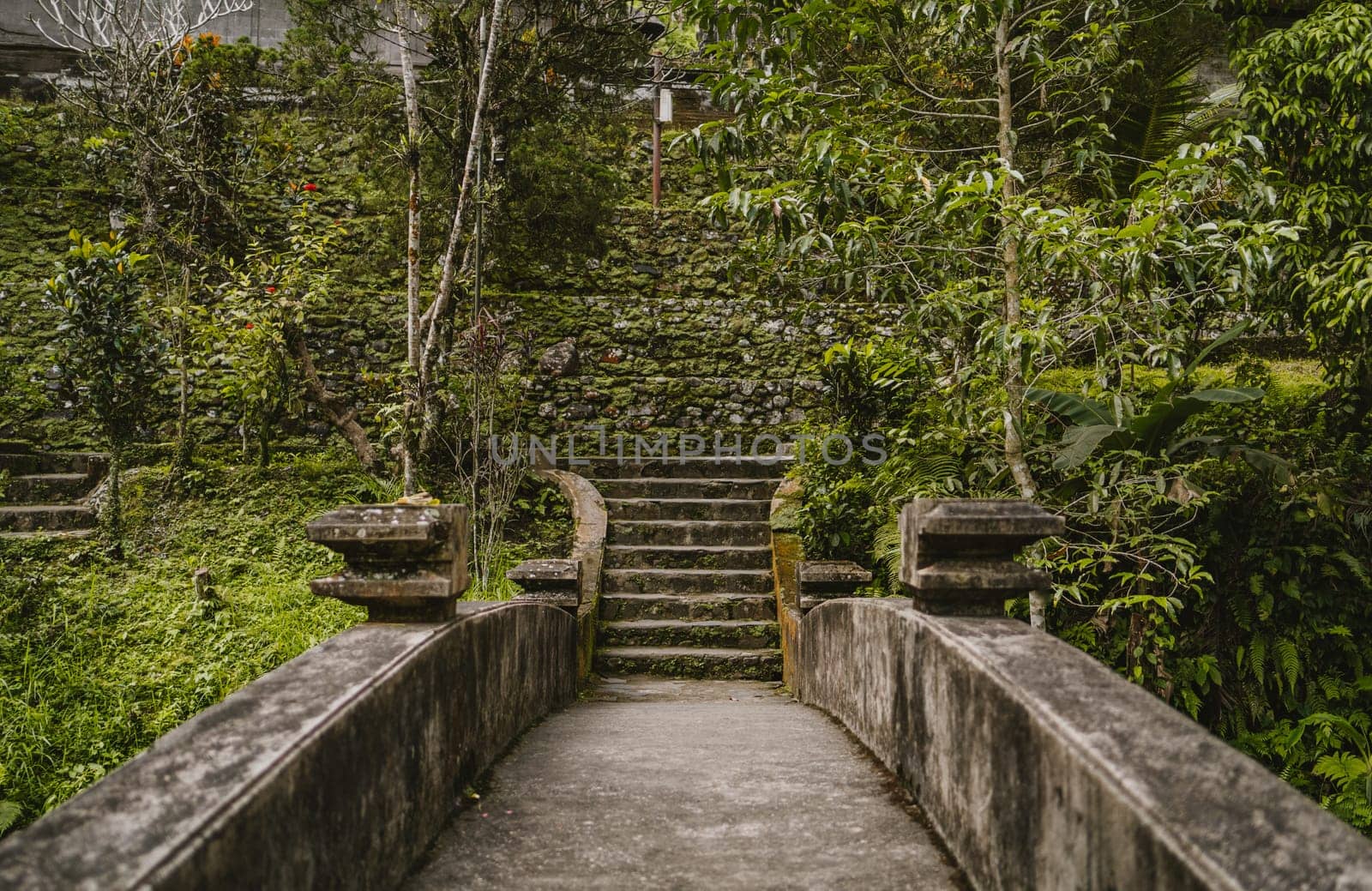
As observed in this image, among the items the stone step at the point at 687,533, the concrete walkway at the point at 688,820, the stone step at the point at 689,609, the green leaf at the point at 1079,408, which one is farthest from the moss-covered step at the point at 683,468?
the concrete walkway at the point at 688,820

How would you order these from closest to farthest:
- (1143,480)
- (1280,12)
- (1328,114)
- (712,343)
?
(1143,480) → (1328,114) → (1280,12) → (712,343)

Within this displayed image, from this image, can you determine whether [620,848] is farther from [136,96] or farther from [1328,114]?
[136,96]

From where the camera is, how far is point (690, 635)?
23.4 ft

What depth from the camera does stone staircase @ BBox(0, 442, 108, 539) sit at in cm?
770

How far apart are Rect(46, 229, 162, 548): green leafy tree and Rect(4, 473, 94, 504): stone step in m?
0.96

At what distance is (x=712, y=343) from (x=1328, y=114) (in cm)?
710

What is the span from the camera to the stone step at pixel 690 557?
8.05m

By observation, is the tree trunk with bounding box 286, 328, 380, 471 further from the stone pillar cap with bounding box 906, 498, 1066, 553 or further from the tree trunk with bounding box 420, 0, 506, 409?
the stone pillar cap with bounding box 906, 498, 1066, 553

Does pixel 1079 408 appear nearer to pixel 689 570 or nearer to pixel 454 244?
pixel 689 570

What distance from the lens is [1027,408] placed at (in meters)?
5.98

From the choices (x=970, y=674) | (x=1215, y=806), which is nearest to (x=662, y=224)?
(x=970, y=674)

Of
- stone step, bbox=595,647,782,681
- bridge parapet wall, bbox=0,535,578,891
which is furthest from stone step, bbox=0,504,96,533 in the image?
bridge parapet wall, bbox=0,535,578,891

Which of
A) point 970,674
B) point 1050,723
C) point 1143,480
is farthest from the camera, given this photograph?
point 1143,480

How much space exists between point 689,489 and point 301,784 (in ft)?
24.3
